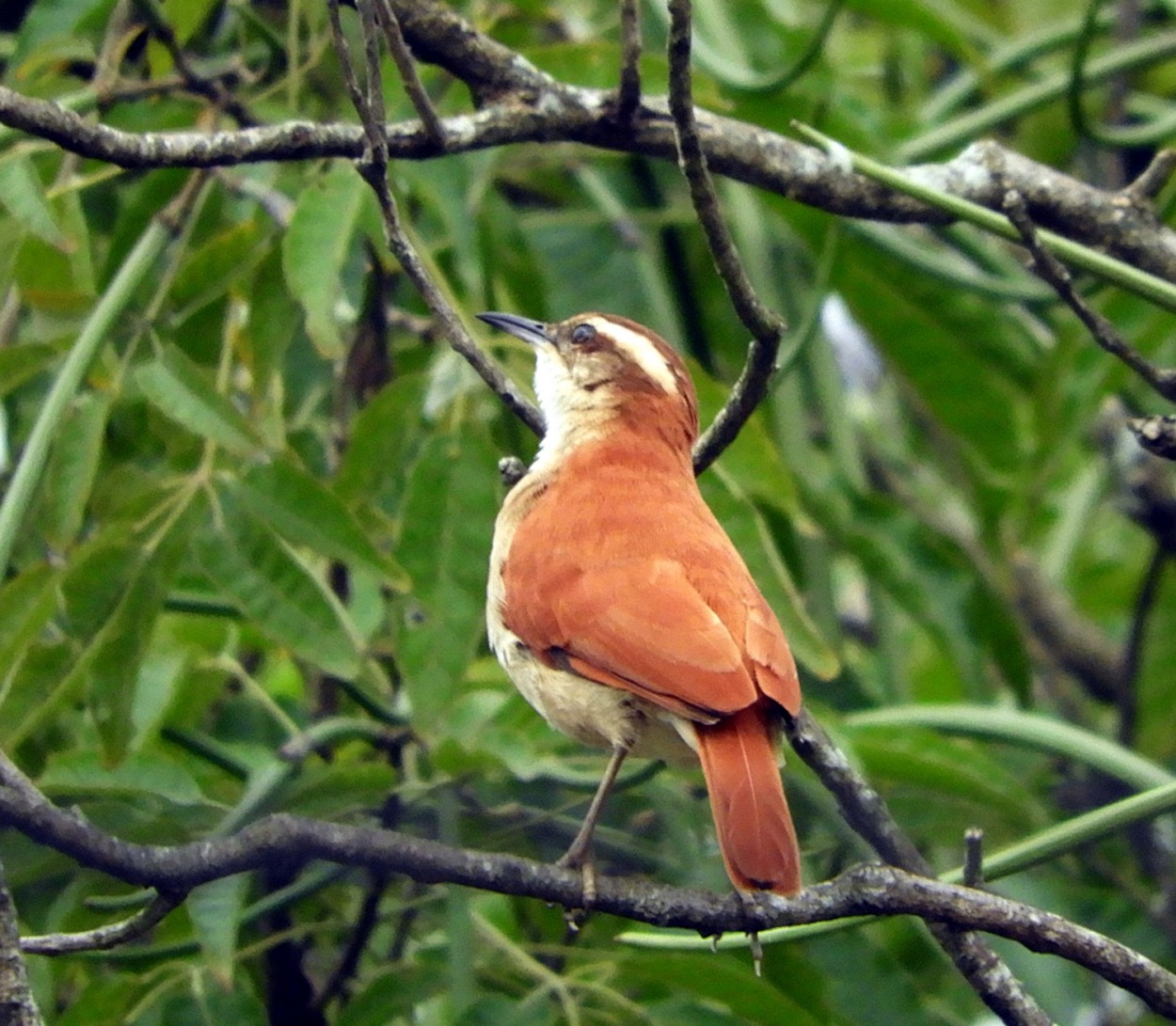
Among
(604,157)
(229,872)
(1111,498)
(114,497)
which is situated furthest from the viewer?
(1111,498)

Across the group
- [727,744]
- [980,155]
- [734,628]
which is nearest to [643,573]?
[734,628]

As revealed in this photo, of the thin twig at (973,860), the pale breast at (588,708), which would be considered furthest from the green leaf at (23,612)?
the thin twig at (973,860)

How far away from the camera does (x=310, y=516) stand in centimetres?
362

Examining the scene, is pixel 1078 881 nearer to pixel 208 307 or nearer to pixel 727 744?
pixel 727 744

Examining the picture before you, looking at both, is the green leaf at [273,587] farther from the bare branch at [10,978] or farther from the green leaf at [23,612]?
the bare branch at [10,978]

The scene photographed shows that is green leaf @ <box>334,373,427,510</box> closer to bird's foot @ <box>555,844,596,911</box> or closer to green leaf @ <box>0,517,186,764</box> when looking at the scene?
green leaf @ <box>0,517,186,764</box>

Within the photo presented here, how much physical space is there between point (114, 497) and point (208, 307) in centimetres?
52

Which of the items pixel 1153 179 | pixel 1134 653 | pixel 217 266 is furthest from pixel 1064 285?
pixel 1134 653

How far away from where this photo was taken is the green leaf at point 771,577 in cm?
395

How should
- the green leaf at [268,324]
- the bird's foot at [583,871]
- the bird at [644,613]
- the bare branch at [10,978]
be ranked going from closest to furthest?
the bare branch at [10,978], the bird's foot at [583,871], the bird at [644,613], the green leaf at [268,324]

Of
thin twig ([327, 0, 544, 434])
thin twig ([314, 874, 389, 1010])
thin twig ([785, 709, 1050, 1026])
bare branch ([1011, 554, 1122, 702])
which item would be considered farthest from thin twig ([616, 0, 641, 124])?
bare branch ([1011, 554, 1122, 702])

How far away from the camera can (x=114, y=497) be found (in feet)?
12.9

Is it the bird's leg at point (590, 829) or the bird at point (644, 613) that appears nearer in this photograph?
the bird at point (644, 613)

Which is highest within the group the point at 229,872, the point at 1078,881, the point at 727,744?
the point at 1078,881
